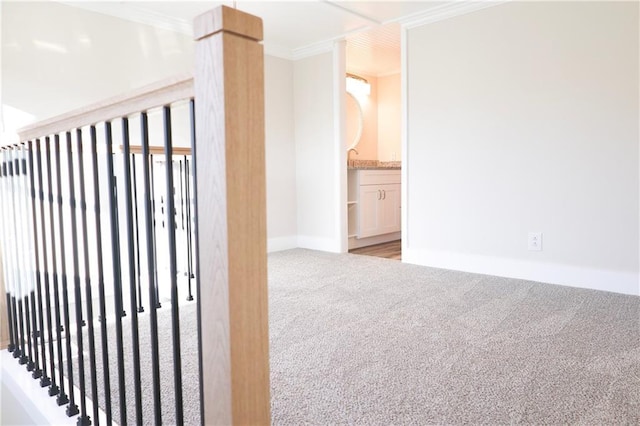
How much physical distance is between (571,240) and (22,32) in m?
3.92

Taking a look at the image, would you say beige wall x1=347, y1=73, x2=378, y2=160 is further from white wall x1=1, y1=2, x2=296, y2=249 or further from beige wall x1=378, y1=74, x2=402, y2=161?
white wall x1=1, y1=2, x2=296, y2=249

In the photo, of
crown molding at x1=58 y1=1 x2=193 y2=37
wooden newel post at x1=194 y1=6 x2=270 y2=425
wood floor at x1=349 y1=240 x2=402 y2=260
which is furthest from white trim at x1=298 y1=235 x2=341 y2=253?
wooden newel post at x1=194 y1=6 x2=270 y2=425

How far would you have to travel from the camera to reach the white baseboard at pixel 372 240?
15.5 feet

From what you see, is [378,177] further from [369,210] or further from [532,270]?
[532,270]

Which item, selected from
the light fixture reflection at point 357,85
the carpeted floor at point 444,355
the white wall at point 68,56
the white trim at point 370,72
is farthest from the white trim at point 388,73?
the carpeted floor at point 444,355

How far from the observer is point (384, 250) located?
4648mm

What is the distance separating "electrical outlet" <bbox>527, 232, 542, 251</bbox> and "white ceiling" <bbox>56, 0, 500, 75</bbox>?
174cm

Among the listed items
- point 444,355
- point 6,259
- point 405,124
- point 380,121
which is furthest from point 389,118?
point 6,259

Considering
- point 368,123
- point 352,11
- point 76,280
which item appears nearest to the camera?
point 76,280

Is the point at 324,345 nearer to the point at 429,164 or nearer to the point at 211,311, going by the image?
the point at 211,311

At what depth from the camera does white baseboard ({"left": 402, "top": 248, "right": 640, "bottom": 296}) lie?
2.77 m

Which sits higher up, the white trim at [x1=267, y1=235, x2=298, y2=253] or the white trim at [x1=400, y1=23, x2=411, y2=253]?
the white trim at [x1=400, y1=23, x2=411, y2=253]

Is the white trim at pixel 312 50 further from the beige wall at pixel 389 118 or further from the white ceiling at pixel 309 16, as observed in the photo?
the beige wall at pixel 389 118

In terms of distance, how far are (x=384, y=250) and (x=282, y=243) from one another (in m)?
1.10
